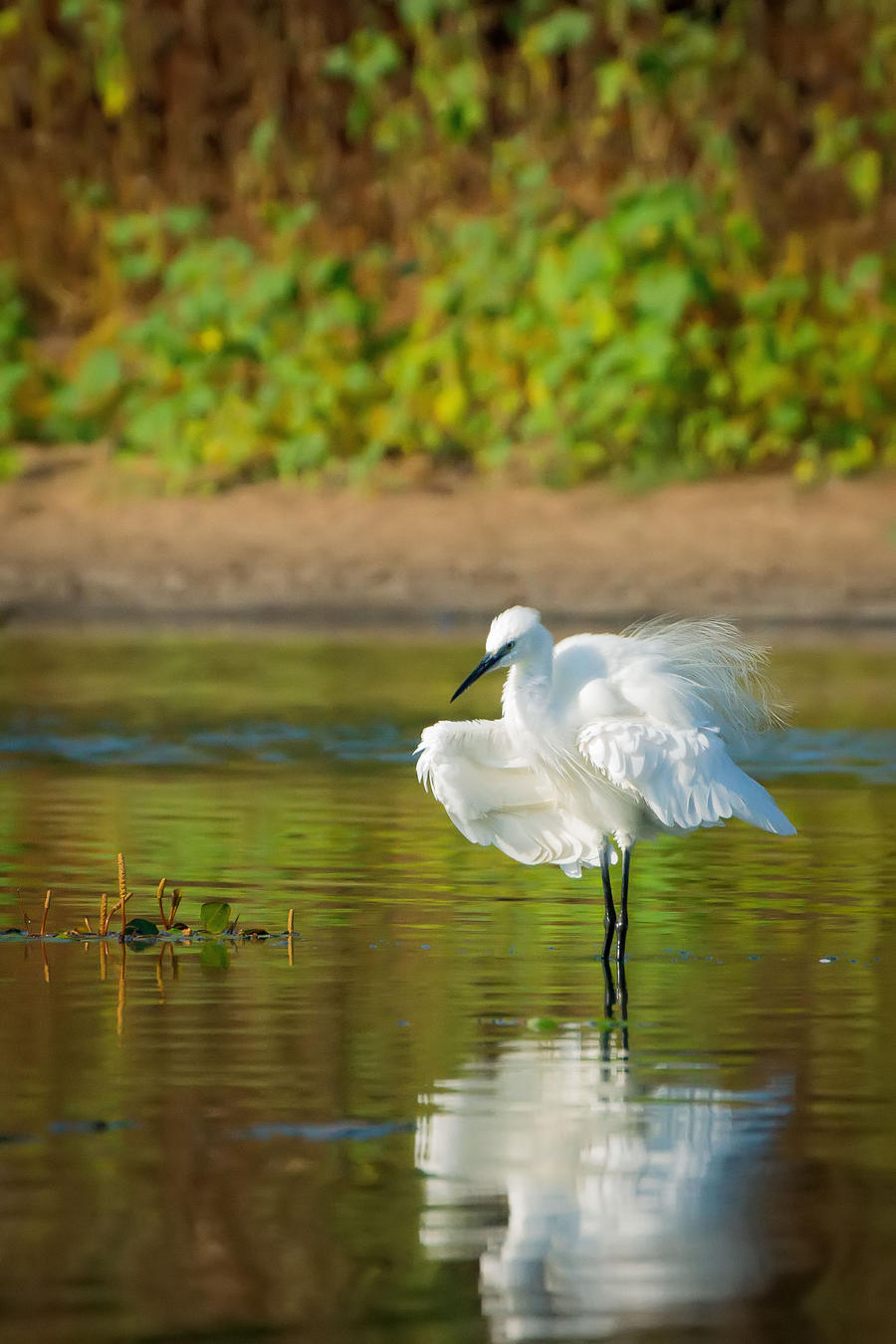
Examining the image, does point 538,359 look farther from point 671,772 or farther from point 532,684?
Answer: point 671,772

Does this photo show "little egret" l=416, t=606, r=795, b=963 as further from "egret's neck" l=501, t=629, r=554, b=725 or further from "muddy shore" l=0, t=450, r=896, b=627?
"muddy shore" l=0, t=450, r=896, b=627

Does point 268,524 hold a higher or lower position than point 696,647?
higher

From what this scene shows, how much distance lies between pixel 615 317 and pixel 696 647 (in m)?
12.1

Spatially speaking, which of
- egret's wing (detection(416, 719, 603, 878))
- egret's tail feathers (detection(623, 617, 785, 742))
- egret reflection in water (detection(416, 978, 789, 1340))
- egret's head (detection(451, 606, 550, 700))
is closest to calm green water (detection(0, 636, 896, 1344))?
egret reflection in water (detection(416, 978, 789, 1340))

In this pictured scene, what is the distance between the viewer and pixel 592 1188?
527 centimetres

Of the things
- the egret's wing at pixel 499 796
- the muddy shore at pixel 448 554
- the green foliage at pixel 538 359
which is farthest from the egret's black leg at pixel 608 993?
the green foliage at pixel 538 359

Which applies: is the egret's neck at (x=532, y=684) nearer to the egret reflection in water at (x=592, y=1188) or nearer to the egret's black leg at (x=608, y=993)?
the egret's black leg at (x=608, y=993)

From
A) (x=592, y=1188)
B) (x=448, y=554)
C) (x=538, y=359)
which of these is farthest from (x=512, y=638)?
(x=538, y=359)

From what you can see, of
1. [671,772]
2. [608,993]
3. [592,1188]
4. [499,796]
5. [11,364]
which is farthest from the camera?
[11,364]

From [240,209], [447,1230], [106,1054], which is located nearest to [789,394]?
[240,209]

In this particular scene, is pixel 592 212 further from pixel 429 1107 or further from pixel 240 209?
pixel 429 1107

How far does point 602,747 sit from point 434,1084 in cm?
184

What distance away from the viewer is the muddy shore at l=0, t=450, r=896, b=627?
18.0 metres

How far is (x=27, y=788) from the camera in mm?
11609
